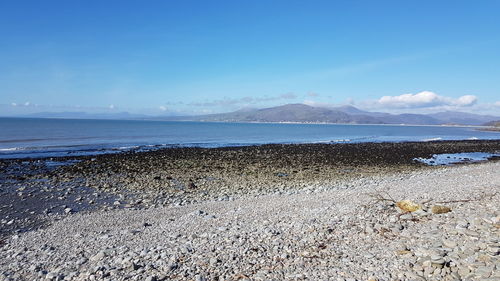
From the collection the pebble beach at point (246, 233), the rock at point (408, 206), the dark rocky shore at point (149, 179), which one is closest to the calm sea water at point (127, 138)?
the dark rocky shore at point (149, 179)

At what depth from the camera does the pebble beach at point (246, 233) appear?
5781 mm

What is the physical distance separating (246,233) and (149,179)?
11.6 meters

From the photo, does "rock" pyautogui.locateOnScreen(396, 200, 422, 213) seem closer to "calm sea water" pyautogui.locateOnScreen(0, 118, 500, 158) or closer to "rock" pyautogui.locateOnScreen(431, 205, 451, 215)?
"rock" pyautogui.locateOnScreen(431, 205, 451, 215)

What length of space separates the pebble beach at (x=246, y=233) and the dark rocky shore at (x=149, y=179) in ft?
0.44

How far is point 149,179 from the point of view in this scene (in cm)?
1806

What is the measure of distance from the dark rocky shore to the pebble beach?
134 mm

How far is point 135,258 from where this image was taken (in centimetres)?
654

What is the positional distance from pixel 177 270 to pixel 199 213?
180 inches

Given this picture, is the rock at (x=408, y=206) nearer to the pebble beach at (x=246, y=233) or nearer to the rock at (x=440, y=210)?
the pebble beach at (x=246, y=233)

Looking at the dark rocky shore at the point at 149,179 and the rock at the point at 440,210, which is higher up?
the rock at the point at 440,210

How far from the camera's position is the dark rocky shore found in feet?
41.5

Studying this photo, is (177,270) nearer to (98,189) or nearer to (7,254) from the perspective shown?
(7,254)

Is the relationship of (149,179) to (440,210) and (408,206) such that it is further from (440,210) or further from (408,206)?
(440,210)

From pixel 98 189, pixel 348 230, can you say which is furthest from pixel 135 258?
pixel 98 189
